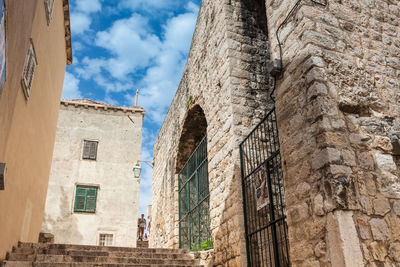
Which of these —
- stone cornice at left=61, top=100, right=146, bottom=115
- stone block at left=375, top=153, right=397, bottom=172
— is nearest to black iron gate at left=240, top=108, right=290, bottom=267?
stone block at left=375, top=153, right=397, bottom=172

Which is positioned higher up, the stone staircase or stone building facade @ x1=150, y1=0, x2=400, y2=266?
stone building facade @ x1=150, y1=0, x2=400, y2=266

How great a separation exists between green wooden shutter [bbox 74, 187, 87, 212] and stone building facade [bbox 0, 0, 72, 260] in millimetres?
4952

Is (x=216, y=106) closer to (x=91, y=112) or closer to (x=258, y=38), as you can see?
(x=258, y=38)

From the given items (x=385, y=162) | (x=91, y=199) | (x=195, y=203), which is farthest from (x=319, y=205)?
(x=91, y=199)

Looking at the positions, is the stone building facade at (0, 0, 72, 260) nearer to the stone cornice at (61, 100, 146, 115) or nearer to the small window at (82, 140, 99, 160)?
the small window at (82, 140, 99, 160)

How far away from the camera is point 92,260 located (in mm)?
5367

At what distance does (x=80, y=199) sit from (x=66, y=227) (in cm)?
114

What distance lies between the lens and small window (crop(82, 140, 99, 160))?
1431 cm

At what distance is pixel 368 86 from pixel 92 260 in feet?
14.7

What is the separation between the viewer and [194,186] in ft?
25.2

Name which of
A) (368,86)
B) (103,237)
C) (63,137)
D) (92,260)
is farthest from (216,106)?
(63,137)

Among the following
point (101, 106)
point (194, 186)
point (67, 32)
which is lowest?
point (194, 186)

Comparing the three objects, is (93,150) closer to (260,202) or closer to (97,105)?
(97,105)

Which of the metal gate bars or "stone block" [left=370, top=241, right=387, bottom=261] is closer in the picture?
"stone block" [left=370, top=241, right=387, bottom=261]
